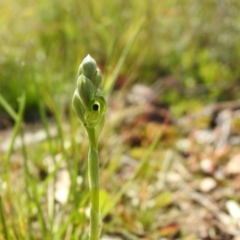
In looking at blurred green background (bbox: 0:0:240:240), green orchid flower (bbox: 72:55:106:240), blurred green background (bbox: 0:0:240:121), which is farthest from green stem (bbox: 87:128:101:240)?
blurred green background (bbox: 0:0:240:121)

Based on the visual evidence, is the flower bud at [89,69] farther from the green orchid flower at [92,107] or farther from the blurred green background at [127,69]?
the blurred green background at [127,69]

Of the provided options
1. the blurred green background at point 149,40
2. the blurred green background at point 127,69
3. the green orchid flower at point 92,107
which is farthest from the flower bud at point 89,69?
the blurred green background at point 149,40

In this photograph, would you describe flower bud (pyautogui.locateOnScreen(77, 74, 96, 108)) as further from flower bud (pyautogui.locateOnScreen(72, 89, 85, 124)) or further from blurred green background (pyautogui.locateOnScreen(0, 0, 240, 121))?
blurred green background (pyautogui.locateOnScreen(0, 0, 240, 121))

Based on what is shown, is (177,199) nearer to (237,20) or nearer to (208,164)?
(208,164)

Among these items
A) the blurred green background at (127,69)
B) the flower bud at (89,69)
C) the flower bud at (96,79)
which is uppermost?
the blurred green background at (127,69)

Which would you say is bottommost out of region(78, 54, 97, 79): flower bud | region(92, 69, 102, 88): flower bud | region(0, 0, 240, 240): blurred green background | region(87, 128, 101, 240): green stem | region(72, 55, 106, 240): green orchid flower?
region(87, 128, 101, 240): green stem

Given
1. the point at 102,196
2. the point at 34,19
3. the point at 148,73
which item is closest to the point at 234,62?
Result: the point at 148,73
